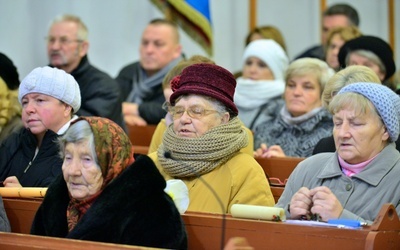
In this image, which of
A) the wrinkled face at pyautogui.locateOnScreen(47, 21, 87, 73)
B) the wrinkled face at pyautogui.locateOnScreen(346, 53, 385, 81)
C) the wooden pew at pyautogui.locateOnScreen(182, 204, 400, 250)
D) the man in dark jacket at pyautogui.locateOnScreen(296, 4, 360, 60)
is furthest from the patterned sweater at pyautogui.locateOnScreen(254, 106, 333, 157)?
the wooden pew at pyautogui.locateOnScreen(182, 204, 400, 250)

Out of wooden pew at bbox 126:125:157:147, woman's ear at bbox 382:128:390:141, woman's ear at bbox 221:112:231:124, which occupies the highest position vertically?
woman's ear at bbox 221:112:231:124

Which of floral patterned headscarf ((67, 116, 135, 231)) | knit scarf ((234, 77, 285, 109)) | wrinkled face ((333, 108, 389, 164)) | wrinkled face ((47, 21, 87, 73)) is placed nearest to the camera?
floral patterned headscarf ((67, 116, 135, 231))

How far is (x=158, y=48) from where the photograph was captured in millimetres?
8609

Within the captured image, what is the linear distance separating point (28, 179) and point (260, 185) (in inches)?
50.6

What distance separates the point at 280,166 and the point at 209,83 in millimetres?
1016

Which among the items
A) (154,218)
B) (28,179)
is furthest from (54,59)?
(154,218)

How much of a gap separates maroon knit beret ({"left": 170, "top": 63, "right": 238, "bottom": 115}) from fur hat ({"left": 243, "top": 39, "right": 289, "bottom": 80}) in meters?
2.83

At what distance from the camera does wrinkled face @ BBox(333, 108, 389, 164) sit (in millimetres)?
4715

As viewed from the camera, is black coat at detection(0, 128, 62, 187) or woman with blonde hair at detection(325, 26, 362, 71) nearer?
black coat at detection(0, 128, 62, 187)

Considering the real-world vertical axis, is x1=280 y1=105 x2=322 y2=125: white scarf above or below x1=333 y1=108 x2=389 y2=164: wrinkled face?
below

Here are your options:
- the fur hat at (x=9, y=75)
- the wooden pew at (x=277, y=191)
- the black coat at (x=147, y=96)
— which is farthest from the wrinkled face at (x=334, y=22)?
the wooden pew at (x=277, y=191)

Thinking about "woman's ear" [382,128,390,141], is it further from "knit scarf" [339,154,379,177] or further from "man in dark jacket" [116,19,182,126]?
"man in dark jacket" [116,19,182,126]

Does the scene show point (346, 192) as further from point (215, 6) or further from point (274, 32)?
point (215, 6)

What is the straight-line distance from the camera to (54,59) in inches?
315
